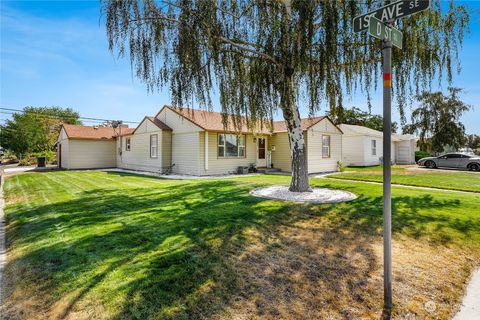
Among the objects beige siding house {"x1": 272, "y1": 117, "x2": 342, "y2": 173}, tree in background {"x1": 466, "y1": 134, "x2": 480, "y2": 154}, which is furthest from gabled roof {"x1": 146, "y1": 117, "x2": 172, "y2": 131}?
tree in background {"x1": 466, "y1": 134, "x2": 480, "y2": 154}

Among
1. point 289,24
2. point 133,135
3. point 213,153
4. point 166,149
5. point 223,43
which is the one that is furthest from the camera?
point 133,135

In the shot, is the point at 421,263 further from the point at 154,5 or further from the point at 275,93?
the point at 154,5

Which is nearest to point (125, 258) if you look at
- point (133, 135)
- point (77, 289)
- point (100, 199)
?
point (77, 289)

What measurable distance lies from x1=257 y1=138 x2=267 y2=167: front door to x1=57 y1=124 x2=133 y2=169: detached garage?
13168 millimetres

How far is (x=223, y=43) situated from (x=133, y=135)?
15095mm

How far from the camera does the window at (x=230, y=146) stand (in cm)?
1565

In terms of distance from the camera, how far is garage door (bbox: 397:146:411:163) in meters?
28.7

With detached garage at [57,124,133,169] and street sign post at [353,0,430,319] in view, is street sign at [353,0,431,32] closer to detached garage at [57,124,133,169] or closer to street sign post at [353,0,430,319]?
street sign post at [353,0,430,319]

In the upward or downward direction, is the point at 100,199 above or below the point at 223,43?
below

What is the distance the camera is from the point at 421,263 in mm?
3629

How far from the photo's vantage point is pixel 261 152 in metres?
17.8

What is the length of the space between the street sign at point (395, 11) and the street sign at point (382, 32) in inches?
3.8

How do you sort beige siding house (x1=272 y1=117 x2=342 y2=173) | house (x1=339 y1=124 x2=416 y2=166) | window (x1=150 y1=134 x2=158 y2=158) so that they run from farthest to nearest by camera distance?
house (x1=339 y1=124 x2=416 y2=166) → window (x1=150 y1=134 x2=158 y2=158) → beige siding house (x1=272 y1=117 x2=342 y2=173)

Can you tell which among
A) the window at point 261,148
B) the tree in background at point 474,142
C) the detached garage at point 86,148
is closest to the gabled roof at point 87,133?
the detached garage at point 86,148
